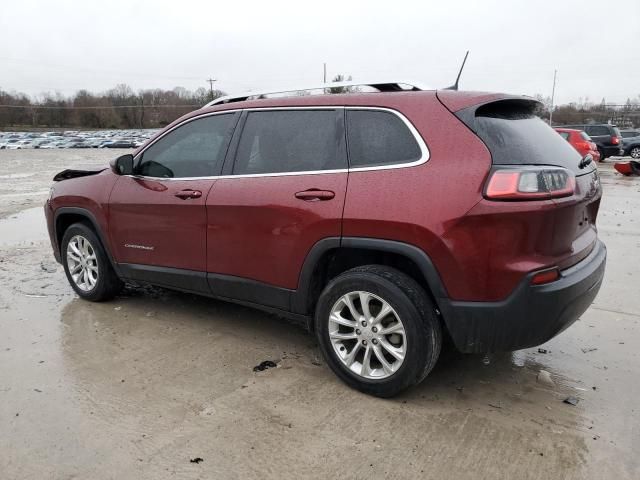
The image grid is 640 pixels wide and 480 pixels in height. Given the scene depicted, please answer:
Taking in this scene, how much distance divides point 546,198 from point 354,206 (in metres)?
1.02

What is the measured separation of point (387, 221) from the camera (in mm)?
2967

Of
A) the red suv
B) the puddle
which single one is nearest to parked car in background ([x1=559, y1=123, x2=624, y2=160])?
the puddle

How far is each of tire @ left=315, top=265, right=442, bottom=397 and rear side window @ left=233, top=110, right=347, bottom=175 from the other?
730 mm

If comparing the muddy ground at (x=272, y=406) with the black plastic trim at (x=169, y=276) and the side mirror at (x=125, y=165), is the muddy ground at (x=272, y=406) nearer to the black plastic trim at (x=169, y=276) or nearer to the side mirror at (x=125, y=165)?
the black plastic trim at (x=169, y=276)

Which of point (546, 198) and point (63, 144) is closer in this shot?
point (546, 198)

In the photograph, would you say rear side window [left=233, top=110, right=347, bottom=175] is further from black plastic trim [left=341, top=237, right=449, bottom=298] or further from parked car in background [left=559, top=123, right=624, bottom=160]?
parked car in background [left=559, top=123, right=624, bottom=160]

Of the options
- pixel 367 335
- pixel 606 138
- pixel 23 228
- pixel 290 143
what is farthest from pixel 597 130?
pixel 367 335

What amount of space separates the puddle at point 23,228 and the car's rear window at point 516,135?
683 centimetres

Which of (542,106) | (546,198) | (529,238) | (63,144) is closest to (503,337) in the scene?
(529,238)

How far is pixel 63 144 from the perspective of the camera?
5853 cm

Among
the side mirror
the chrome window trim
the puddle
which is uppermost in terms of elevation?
the chrome window trim

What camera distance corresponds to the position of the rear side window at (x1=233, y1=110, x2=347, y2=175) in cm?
335

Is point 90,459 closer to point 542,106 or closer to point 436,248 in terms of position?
point 436,248

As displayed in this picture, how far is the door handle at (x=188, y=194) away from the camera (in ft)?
12.7
